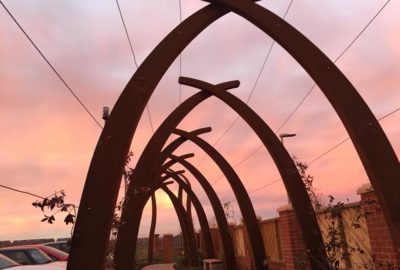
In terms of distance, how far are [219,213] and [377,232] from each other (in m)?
13.0

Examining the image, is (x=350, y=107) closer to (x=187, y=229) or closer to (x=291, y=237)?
(x=291, y=237)

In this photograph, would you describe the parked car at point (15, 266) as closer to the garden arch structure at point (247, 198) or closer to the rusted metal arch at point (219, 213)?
the garden arch structure at point (247, 198)

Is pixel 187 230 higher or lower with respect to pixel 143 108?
higher

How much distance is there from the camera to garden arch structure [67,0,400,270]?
548cm

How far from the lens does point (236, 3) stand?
790cm

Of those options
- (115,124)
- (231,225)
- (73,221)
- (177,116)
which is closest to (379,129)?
(115,124)

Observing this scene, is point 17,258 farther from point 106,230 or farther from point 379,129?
point 379,129

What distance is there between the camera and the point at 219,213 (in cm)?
2002

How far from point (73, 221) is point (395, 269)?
4.41 meters

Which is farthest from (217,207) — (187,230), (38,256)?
(38,256)

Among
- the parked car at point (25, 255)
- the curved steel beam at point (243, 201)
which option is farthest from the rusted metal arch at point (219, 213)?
the parked car at point (25, 255)

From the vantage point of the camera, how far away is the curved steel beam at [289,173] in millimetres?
9594

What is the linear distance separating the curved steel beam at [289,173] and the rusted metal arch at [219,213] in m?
7.93

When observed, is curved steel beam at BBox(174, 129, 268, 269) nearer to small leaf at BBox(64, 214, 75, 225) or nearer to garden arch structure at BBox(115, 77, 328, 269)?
garden arch structure at BBox(115, 77, 328, 269)
